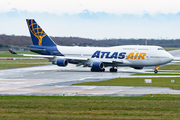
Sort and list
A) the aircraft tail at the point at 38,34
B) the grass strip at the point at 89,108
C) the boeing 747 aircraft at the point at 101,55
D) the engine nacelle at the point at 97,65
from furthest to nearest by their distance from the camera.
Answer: the aircraft tail at the point at 38,34 < the engine nacelle at the point at 97,65 < the boeing 747 aircraft at the point at 101,55 < the grass strip at the point at 89,108

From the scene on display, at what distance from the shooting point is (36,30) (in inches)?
2437

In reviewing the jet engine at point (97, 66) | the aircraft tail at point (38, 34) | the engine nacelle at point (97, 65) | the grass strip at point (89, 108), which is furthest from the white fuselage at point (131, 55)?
the grass strip at point (89, 108)

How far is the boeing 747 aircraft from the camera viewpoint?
52.7 metres

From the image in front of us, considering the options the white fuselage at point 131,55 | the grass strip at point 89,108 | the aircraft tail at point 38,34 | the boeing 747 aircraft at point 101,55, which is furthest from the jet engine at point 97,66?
the grass strip at point 89,108

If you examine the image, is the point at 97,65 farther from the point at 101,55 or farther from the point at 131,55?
the point at 131,55

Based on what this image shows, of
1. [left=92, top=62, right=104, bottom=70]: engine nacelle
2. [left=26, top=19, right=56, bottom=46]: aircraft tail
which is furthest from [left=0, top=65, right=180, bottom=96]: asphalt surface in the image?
[left=26, top=19, right=56, bottom=46]: aircraft tail

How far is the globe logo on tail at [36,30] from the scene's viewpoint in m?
61.6

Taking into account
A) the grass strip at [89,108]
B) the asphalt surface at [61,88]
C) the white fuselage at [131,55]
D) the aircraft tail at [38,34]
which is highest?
the aircraft tail at [38,34]

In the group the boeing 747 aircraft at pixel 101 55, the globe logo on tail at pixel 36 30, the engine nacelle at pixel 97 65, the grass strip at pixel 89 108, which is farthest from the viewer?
the globe logo on tail at pixel 36 30

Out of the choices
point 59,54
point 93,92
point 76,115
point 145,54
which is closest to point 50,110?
point 76,115

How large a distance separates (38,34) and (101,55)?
1322 centimetres

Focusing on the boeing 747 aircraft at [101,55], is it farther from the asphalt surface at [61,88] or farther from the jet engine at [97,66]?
the asphalt surface at [61,88]

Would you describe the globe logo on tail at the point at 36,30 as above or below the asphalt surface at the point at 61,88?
above

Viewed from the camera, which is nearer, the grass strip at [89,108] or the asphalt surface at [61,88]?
the grass strip at [89,108]
